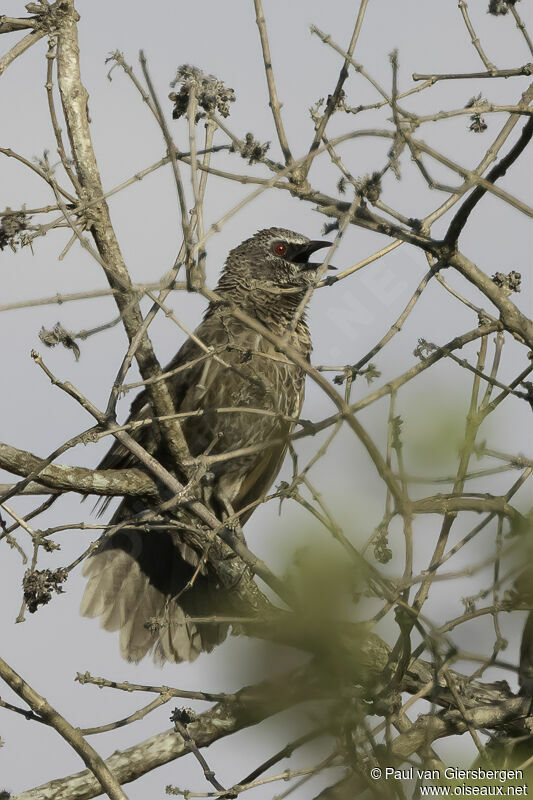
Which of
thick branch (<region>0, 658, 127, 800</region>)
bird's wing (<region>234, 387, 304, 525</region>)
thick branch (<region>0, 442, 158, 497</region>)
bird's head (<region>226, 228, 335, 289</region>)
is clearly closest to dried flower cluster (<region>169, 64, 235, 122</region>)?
thick branch (<region>0, 442, 158, 497</region>)

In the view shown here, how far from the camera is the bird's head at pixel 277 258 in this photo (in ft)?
22.2

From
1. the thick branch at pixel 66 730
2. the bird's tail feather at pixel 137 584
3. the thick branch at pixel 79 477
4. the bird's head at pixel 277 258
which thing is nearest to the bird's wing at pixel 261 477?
the bird's tail feather at pixel 137 584

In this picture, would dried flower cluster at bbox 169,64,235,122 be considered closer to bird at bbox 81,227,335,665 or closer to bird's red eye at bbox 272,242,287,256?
bird at bbox 81,227,335,665

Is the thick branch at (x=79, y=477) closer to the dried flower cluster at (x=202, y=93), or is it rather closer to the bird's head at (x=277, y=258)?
the dried flower cluster at (x=202, y=93)

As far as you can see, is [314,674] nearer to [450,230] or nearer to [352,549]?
[352,549]

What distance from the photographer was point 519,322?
10.1 ft

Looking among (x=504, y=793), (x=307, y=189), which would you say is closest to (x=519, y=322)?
(x=307, y=189)

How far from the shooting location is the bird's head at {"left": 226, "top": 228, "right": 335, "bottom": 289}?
6754 mm

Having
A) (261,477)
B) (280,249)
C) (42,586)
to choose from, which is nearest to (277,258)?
(280,249)

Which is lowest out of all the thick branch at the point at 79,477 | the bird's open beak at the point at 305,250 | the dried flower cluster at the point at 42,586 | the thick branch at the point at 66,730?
the thick branch at the point at 66,730

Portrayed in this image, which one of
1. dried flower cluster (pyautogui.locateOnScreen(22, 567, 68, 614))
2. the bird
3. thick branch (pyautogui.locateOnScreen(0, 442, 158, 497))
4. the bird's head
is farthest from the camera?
the bird's head

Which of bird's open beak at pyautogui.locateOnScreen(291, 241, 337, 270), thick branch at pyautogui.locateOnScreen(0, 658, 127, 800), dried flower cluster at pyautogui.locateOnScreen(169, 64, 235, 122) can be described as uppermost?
bird's open beak at pyautogui.locateOnScreen(291, 241, 337, 270)

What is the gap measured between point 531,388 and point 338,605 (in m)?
1.77

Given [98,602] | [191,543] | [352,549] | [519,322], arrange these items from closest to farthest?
1. [352,549]
2. [519,322]
3. [191,543]
4. [98,602]
